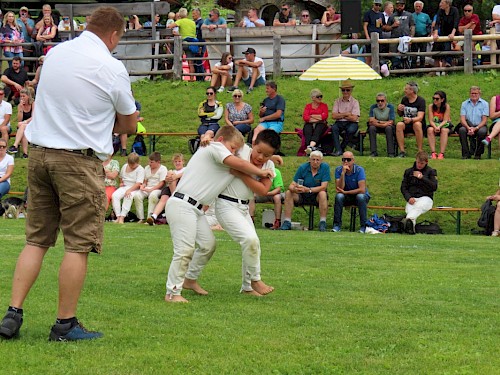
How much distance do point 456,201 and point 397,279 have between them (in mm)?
10354

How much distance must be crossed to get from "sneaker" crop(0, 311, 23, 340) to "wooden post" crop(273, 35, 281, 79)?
23.2m

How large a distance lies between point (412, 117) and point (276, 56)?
7.70m

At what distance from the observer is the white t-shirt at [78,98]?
24.1 feet

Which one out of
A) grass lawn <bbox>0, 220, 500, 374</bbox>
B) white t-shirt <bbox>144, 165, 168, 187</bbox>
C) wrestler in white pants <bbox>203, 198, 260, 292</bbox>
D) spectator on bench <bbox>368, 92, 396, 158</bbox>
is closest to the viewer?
grass lawn <bbox>0, 220, 500, 374</bbox>

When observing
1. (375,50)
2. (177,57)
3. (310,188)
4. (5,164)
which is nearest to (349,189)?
(310,188)

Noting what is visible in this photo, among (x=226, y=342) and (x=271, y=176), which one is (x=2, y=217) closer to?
(x=271, y=176)

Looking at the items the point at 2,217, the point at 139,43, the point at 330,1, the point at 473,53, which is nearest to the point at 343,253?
the point at 2,217

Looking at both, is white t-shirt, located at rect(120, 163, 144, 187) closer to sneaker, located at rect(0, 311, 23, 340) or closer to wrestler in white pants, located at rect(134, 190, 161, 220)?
wrestler in white pants, located at rect(134, 190, 161, 220)

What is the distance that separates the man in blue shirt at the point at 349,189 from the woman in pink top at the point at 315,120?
3.52m

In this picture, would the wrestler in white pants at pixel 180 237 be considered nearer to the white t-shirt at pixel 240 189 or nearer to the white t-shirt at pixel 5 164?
the white t-shirt at pixel 240 189

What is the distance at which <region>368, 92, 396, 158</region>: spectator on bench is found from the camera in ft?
78.0

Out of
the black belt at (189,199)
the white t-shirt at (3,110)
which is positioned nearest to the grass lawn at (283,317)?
the black belt at (189,199)

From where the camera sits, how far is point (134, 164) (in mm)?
21891

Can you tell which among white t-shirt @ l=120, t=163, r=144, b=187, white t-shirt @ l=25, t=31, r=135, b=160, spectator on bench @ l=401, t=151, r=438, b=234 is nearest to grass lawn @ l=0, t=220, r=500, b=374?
white t-shirt @ l=25, t=31, r=135, b=160
